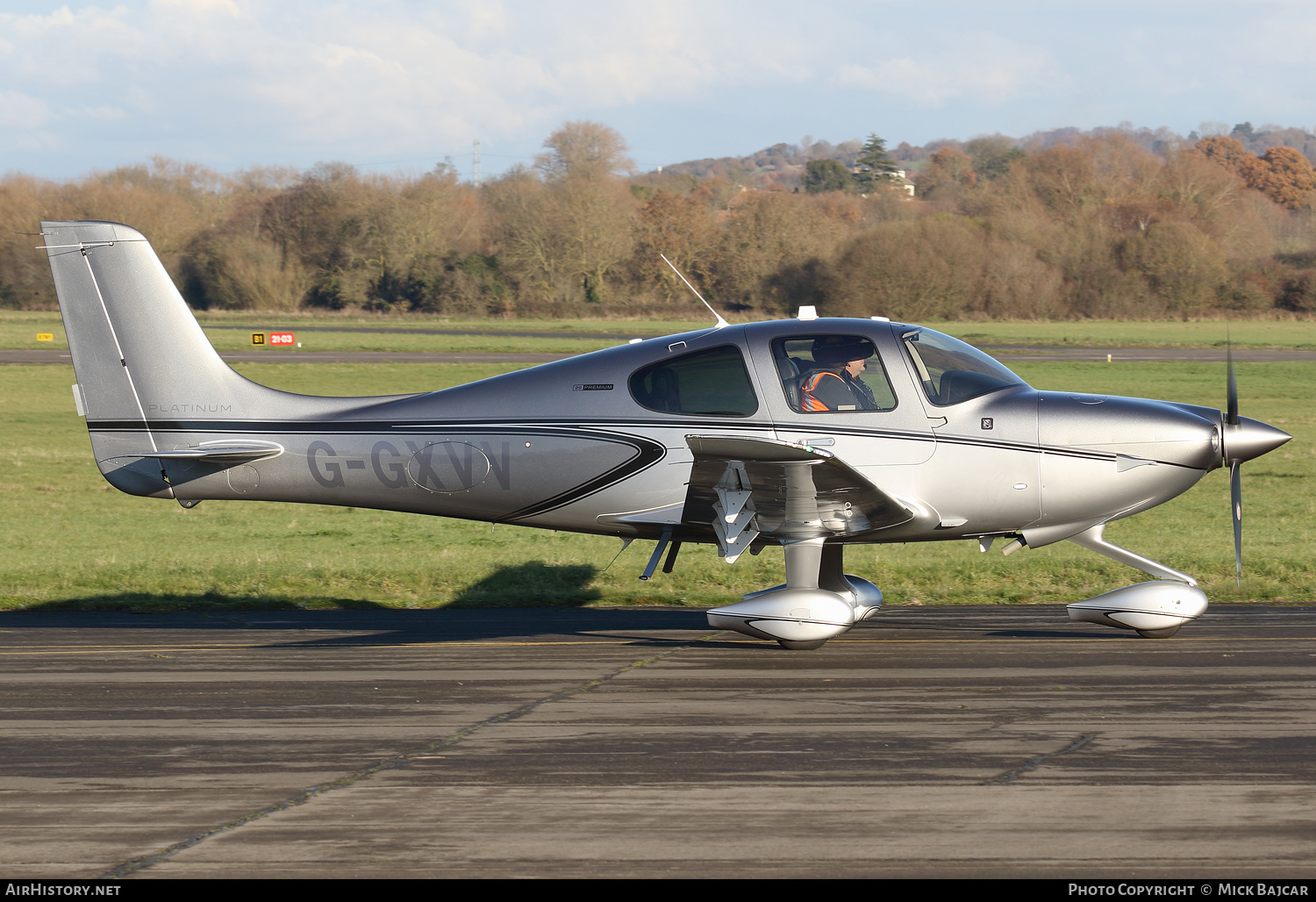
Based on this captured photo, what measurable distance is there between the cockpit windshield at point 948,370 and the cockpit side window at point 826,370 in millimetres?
278

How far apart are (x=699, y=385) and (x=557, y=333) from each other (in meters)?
50.3

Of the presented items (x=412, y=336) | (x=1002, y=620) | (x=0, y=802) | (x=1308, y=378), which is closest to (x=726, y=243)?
(x=412, y=336)

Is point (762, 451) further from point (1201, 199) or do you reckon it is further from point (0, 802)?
point (1201, 199)

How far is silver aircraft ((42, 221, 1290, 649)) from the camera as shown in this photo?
27.9 ft

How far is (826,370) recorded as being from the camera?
859cm

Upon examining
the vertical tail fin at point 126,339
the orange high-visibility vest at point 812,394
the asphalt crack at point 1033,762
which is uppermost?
→ the vertical tail fin at point 126,339

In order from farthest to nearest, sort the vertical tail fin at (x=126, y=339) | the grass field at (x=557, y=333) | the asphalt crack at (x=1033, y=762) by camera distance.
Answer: the grass field at (x=557, y=333) < the vertical tail fin at (x=126, y=339) < the asphalt crack at (x=1033, y=762)

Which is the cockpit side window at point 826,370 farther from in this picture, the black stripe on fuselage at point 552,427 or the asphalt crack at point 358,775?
the asphalt crack at point 358,775

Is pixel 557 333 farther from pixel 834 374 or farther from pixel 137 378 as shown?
pixel 834 374

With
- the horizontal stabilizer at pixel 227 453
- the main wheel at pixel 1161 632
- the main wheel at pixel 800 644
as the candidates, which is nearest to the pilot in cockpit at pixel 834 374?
the main wheel at pixel 800 644

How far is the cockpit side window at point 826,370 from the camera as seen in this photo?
8.57 m

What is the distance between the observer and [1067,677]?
7828mm

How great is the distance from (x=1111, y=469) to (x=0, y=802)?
7.15 meters

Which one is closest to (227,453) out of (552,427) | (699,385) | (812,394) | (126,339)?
(126,339)
